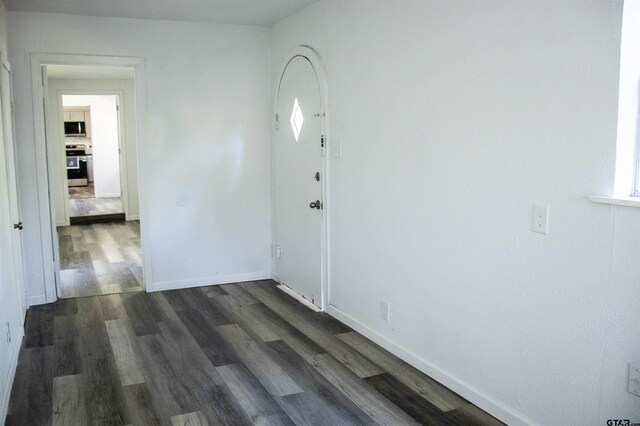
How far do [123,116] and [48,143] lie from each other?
15.5 ft

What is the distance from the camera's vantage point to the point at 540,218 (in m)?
2.49

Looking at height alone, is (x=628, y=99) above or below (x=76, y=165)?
above

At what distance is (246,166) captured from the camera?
5.52 metres

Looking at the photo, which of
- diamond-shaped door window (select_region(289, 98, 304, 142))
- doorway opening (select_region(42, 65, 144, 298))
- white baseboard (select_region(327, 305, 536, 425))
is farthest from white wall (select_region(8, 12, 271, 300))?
white baseboard (select_region(327, 305, 536, 425))

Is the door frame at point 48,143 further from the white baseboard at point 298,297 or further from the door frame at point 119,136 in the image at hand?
the door frame at point 119,136

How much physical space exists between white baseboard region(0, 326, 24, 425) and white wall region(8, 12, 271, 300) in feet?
3.74

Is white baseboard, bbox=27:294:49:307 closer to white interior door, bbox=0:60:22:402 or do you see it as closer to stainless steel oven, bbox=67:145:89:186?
white interior door, bbox=0:60:22:402

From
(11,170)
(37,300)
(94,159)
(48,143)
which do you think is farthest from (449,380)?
(94,159)

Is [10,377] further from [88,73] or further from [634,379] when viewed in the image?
[88,73]

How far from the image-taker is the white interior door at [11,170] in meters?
3.98

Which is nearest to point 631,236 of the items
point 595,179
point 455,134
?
point 595,179

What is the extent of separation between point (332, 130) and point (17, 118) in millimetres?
2605

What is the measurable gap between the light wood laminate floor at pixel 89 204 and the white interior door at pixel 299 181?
615 centimetres

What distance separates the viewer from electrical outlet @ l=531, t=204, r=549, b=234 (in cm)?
246
